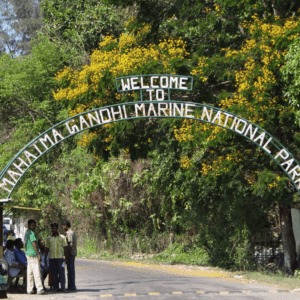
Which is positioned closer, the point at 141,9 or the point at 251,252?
the point at 141,9

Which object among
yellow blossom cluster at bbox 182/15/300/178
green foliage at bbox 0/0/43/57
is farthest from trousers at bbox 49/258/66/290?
green foliage at bbox 0/0/43/57

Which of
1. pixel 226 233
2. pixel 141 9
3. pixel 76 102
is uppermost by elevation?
pixel 141 9

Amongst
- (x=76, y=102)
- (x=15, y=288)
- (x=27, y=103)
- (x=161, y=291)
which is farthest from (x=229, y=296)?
(x=27, y=103)

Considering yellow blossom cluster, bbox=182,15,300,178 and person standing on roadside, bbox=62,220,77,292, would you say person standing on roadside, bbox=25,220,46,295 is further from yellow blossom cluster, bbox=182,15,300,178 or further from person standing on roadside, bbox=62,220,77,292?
yellow blossom cluster, bbox=182,15,300,178

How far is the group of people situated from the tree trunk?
8630mm

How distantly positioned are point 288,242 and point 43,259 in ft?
29.6

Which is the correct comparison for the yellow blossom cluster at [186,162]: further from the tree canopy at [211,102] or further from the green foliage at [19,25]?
the green foliage at [19,25]

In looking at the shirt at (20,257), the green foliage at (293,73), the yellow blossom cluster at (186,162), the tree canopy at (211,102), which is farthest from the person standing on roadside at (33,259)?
the green foliage at (293,73)

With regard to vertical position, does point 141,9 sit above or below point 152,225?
above

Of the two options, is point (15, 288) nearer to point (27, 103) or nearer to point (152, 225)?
point (152, 225)

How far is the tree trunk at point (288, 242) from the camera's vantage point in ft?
62.5

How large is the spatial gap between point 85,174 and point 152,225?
16.3 feet

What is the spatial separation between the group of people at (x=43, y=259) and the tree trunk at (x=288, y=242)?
28.3 ft

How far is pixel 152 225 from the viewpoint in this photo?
28.5 metres
